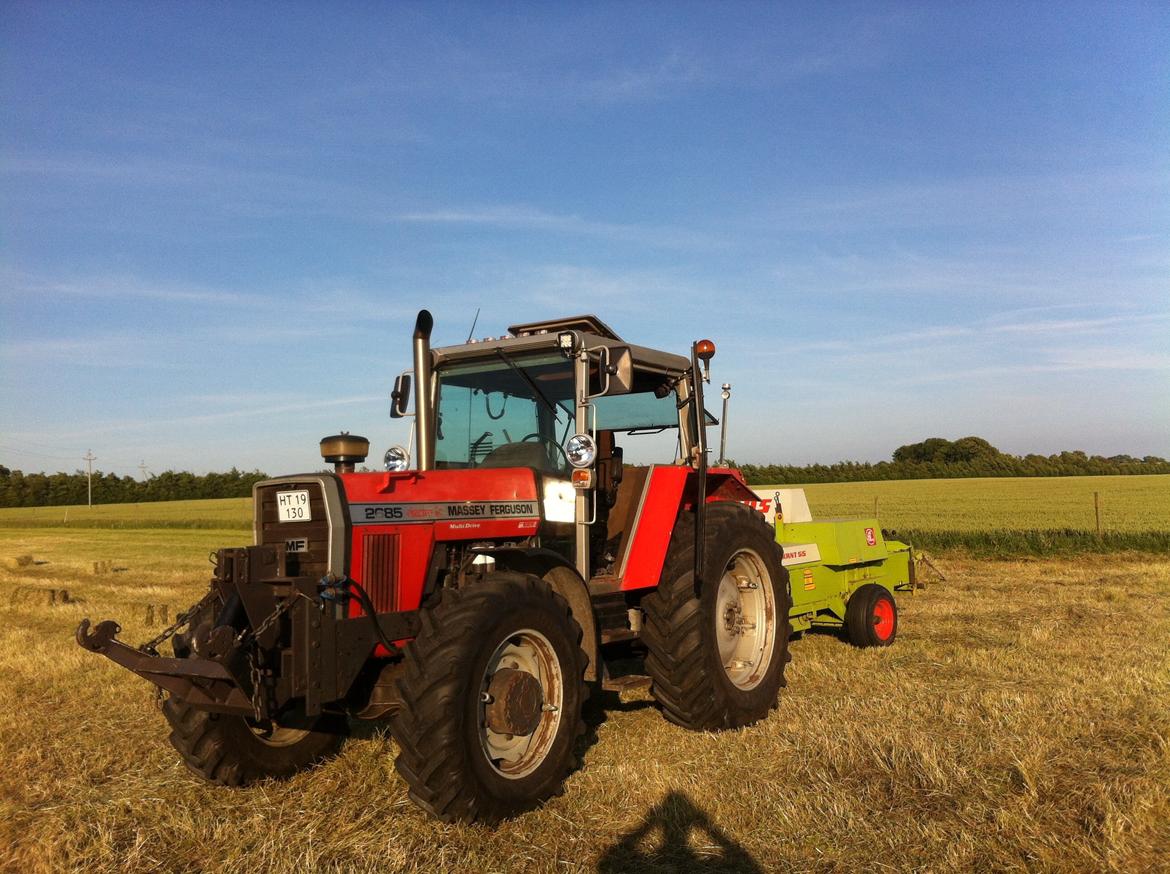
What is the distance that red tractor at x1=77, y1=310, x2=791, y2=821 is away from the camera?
3912mm

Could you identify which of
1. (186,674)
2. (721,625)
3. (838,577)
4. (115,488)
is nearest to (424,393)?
(186,674)

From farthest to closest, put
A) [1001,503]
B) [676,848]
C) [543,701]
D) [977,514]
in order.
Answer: [1001,503], [977,514], [543,701], [676,848]

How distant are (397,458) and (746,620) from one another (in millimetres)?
2712

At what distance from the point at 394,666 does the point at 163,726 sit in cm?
→ 226

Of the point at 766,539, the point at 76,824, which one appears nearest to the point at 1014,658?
the point at 766,539

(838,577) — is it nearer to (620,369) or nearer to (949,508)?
(620,369)

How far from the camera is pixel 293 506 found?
4402 mm

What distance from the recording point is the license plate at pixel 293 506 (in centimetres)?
434

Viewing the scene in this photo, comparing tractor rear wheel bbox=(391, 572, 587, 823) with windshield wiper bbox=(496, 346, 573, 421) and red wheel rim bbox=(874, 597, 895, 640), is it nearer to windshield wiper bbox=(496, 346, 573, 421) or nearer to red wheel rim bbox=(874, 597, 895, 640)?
windshield wiper bbox=(496, 346, 573, 421)

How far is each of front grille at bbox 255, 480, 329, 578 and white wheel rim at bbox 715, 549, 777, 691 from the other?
2.78 metres

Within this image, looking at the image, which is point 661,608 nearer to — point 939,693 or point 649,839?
point 649,839

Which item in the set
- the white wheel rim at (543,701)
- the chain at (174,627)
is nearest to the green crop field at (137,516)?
the chain at (174,627)

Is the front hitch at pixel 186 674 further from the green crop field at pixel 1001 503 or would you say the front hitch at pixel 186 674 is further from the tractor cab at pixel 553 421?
the green crop field at pixel 1001 503

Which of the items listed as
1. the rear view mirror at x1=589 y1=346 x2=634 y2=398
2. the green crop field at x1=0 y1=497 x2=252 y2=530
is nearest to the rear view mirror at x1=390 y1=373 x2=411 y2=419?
the rear view mirror at x1=589 y1=346 x2=634 y2=398
